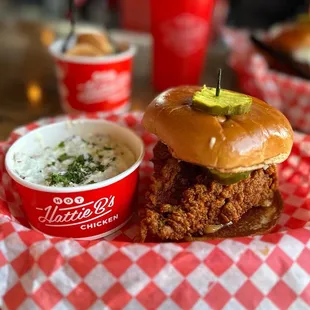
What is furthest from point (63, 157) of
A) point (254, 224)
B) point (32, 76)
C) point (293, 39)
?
point (293, 39)

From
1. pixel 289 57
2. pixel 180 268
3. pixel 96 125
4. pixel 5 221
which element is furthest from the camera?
pixel 289 57

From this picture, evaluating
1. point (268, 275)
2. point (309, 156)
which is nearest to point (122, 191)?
point (268, 275)

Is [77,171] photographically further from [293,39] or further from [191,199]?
[293,39]

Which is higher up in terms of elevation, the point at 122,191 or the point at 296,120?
the point at 122,191

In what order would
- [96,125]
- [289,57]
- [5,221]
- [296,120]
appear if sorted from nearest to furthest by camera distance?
[5,221] → [96,125] → [296,120] → [289,57]

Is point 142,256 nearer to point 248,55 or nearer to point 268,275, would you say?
point 268,275

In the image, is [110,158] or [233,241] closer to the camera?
[233,241]

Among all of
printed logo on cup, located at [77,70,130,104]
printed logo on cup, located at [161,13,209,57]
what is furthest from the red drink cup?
printed logo on cup, located at [77,70,130,104]
